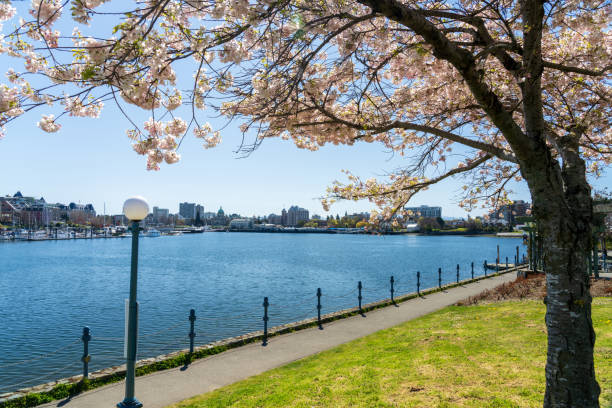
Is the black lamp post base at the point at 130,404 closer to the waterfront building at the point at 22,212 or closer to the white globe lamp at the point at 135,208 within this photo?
the white globe lamp at the point at 135,208

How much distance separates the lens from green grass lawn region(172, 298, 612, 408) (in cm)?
596

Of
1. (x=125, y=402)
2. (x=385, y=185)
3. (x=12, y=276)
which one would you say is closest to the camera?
(x=125, y=402)

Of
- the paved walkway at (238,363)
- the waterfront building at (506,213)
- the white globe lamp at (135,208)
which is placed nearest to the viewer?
the white globe lamp at (135,208)

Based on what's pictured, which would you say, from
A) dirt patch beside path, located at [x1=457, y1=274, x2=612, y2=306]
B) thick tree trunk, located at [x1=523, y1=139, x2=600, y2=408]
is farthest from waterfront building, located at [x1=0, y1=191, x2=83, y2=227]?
thick tree trunk, located at [x1=523, y1=139, x2=600, y2=408]

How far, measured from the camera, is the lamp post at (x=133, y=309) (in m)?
5.91

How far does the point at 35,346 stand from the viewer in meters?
15.5

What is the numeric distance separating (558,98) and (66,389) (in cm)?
1092

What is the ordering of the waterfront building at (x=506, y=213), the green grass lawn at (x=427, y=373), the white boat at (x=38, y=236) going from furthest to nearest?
the white boat at (x=38, y=236) → the waterfront building at (x=506, y=213) → the green grass lawn at (x=427, y=373)

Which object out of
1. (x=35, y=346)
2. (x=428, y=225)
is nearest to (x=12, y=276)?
(x=35, y=346)

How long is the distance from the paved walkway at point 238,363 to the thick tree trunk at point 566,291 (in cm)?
606

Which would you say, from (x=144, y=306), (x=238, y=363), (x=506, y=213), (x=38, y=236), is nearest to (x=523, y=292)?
(x=506, y=213)

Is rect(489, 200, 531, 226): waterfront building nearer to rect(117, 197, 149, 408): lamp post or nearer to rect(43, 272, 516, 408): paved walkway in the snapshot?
rect(43, 272, 516, 408): paved walkway

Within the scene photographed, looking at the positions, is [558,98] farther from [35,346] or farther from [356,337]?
[35,346]

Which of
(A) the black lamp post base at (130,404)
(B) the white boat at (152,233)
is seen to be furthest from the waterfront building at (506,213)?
(B) the white boat at (152,233)
